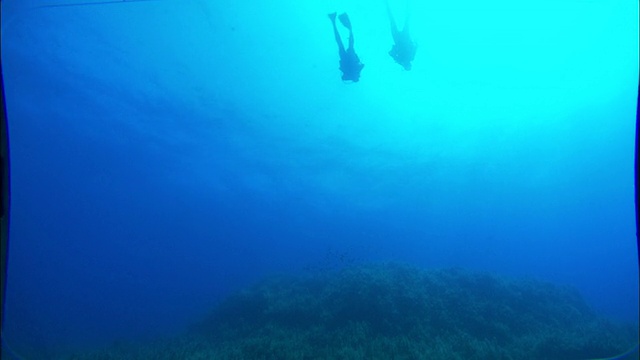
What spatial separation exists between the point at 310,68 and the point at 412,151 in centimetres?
1726

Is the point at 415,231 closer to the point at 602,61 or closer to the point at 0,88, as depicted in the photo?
the point at 602,61

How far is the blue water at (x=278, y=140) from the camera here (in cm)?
1852

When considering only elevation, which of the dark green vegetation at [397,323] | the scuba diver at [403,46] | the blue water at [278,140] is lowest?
the dark green vegetation at [397,323]

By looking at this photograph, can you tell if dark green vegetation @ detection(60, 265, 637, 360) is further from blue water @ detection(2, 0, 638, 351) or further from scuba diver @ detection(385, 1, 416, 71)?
scuba diver @ detection(385, 1, 416, 71)

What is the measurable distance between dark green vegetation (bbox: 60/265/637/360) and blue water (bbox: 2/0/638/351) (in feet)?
11.9

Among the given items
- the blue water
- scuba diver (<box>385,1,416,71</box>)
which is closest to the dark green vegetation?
the blue water

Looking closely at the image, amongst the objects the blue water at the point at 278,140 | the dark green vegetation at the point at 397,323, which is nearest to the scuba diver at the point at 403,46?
the blue water at the point at 278,140

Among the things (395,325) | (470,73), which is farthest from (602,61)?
(395,325)

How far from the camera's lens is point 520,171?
47656 mm

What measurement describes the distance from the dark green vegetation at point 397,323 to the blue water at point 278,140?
3635 mm

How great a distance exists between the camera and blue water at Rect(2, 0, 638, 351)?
1852 cm

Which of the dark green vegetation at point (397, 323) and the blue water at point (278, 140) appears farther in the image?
the blue water at point (278, 140)

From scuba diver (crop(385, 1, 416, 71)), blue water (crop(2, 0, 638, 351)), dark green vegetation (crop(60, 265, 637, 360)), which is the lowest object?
dark green vegetation (crop(60, 265, 637, 360))

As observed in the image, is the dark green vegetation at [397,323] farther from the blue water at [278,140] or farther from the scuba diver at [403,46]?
the scuba diver at [403,46]
